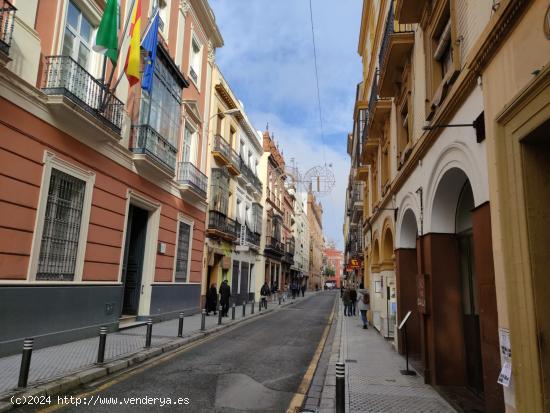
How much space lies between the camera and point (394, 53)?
10.1 meters

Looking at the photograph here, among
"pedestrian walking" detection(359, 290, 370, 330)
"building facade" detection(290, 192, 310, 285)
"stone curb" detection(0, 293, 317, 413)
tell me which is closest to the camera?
"stone curb" detection(0, 293, 317, 413)

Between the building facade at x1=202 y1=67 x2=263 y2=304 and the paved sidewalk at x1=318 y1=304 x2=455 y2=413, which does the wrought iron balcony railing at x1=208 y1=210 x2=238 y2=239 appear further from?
the paved sidewalk at x1=318 y1=304 x2=455 y2=413

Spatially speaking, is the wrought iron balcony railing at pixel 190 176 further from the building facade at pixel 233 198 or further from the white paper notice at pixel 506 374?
the white paper notice at pixel 506 374

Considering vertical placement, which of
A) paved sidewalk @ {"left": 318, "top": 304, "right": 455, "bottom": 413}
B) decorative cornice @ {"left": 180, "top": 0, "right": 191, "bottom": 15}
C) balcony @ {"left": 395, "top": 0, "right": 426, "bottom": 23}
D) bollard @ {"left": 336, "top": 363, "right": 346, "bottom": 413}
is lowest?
paved sidewalk @ {"left": 318, "top": 304, "right": 455, "bottom": 413}

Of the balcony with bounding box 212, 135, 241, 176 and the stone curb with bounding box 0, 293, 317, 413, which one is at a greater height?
the balcony with bounding box 212, 135, 241, 176

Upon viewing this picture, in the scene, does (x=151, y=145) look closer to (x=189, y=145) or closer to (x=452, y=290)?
(x=189, y=145)

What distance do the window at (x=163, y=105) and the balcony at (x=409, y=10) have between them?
344 inches

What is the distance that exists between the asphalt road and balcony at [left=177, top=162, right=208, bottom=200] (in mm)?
7280

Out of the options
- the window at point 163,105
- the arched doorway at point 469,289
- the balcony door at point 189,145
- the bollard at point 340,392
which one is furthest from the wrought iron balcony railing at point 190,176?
the bollard at point 340,392

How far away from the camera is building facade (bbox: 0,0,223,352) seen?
8.63 meters

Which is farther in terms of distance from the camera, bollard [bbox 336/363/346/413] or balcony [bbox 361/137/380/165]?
balcony [bbox 361/137/380/165]

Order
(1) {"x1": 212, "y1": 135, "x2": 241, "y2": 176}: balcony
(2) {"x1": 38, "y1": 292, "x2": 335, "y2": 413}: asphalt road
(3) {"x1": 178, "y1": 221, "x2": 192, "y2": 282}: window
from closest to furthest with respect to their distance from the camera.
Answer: (2) {"x1": 38, "y1": 292, "x2": 335, "y2": 413}: asphalt road
(3) {"x1": 178, "y1": 221, "x2": 192, "y2": 282}: window
(1) {"x1": 212, "y1": 135, "x2": 241, "y2": 176}: balcony

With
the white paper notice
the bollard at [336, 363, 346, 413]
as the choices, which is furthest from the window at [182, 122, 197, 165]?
the white paper notice

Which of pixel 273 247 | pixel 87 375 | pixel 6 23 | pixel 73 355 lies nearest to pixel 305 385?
pixel 87 375
